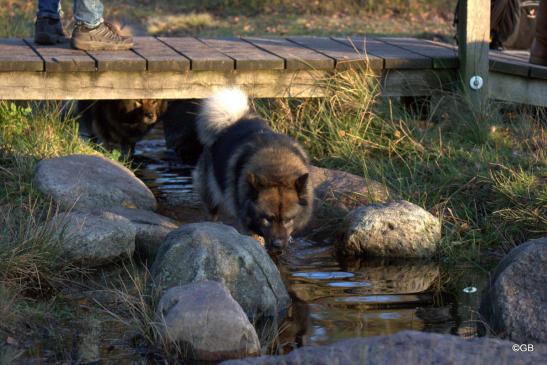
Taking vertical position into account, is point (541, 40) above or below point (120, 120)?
above

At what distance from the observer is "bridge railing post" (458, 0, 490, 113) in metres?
7.47

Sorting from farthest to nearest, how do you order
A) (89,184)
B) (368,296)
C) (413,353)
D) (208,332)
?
(89,184) < (368,296) < (208,332) < (413,353)

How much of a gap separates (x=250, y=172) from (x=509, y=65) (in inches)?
110

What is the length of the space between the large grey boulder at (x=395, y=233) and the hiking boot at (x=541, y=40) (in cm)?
233

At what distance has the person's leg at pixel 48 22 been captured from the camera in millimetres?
7617

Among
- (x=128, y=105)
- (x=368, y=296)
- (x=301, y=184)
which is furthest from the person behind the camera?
(x=128, y=105)

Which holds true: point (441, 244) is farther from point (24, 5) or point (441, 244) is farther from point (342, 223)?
point (24, 5)

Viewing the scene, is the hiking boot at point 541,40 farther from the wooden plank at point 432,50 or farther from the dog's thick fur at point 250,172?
the dog's thick fur at point 250,172

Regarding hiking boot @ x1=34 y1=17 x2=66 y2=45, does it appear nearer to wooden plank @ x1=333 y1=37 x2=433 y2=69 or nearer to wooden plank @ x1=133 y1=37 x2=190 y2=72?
wooden plank @ x1=133 y1=37 x2=190 y2=72

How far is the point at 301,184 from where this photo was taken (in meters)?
5.84

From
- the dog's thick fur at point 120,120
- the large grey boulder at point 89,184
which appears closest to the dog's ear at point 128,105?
the dog's thick fur at point 120,120

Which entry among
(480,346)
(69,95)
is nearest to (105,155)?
(69,95)

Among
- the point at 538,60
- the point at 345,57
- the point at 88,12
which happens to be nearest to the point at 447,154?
the point at 345,57

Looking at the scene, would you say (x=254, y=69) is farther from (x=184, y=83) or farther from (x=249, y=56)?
(x=184, y=83)
